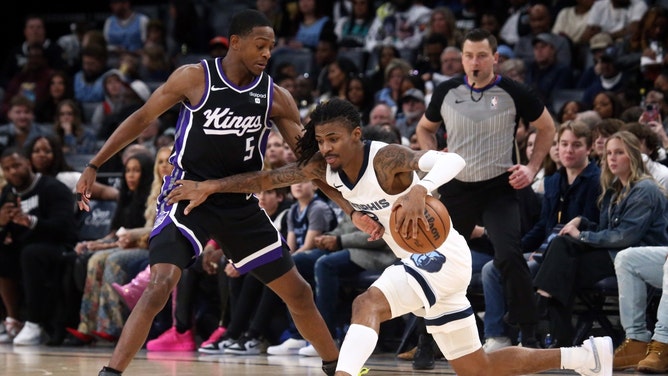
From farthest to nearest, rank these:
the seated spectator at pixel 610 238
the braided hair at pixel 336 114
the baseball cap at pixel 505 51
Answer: the baseball cap at pixel 505 51, the seated spectator at pixel 610 238, the braided hair at pixel 336 114

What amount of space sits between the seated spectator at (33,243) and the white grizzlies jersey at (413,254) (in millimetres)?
5111

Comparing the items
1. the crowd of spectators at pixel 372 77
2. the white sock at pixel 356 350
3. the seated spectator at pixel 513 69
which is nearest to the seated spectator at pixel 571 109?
the crowd of spectators at pixel 372 77

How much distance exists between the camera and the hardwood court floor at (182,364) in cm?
702

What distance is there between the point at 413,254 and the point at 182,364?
9.53 feet

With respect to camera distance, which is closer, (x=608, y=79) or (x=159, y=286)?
(x=159, y=286)

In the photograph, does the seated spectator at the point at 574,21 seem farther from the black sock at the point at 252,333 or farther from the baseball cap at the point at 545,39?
the black sock at the point at 252,333

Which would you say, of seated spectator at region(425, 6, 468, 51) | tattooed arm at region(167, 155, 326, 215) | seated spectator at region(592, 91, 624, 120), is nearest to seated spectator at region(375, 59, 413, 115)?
seated spectator at region(425, 6, 468, 51)

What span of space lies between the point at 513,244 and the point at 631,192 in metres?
0.96

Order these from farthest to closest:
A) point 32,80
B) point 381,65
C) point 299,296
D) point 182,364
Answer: point 32,80, point 381,65, point 182,364, point 299,296

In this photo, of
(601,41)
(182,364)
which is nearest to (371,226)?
(182,364)

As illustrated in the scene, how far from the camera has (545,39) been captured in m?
10.9

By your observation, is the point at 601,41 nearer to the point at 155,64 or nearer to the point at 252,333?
the point at 252,333

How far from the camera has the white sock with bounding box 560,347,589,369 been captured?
5500 millimetres

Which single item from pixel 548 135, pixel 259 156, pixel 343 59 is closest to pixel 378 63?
pixel 343 59
